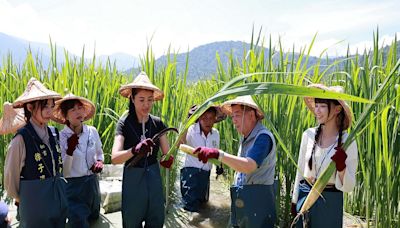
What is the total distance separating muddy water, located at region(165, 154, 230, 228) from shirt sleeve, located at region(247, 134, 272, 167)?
1212 mm

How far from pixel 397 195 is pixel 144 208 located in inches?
60.4

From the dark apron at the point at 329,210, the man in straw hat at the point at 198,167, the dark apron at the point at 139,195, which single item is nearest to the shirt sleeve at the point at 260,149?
the dark apron at the point at 329,210

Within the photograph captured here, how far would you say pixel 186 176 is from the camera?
10.4 feet

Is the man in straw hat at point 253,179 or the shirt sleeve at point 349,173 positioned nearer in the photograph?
the shirt sleeve at point 349,173

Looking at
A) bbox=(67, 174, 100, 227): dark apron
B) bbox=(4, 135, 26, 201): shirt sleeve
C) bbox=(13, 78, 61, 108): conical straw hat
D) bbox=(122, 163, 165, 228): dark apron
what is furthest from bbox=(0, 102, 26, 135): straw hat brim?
bbox=(122, 163, 165, 228): dark apron

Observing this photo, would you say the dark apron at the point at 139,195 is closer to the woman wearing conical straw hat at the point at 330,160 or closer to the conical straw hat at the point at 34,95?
the conical straw hat at the point at 34,95

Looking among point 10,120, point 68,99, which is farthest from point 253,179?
point 10,120

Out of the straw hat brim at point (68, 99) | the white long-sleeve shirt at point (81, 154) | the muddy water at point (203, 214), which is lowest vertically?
the muddy water at point (203, 214)

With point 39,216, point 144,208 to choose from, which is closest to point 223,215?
point 144,208

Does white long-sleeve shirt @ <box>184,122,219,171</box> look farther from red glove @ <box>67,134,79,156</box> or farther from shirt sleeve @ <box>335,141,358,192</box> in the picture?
shirt sleeve @ <box>335,141,358,192</box>

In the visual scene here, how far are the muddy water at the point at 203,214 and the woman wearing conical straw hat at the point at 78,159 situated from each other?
69 centimetres

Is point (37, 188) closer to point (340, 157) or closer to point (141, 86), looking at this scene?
point (141, 86)

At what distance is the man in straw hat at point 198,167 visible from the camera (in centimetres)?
304

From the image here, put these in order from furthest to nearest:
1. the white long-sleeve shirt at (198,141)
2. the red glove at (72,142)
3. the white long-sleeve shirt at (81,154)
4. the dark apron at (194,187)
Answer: the white long-sleeve shirt at (198,141), the dark apron at (194,187), the white long-sleeve shirt at (81,154), the red glove at (72,142)
